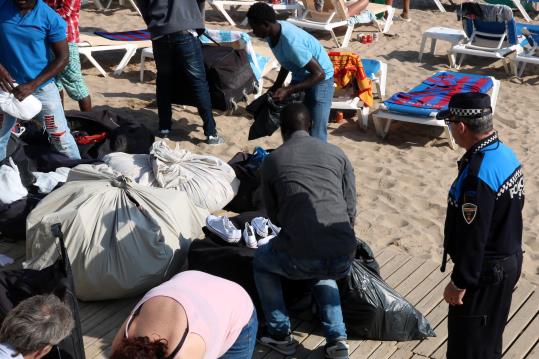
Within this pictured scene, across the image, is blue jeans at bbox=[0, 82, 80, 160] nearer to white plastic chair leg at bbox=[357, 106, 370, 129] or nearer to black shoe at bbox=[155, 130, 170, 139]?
black shoe at bbox=[155, 130, 170, 139]

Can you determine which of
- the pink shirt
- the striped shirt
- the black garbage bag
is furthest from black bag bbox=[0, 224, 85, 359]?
the striped shirt

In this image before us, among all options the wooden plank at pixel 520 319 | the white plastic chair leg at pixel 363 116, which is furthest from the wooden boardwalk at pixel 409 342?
the white plastic chair leg at pixel 363 116

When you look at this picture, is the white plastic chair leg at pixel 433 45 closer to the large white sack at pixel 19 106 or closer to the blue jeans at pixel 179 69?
the blue jeans at pixel 179 69

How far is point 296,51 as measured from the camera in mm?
5594

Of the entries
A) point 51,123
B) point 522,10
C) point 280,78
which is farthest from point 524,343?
point 522,10

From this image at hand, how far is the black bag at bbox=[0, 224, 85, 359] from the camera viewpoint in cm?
351

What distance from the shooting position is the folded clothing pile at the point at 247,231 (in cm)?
453

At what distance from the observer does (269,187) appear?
3.96 metres

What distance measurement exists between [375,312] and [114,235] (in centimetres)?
155

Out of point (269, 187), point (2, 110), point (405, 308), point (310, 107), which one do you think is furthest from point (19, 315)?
point (310, 107)

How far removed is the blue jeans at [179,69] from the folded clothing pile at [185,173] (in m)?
1.36

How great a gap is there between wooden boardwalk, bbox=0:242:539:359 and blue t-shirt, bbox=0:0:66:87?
57.6 inches

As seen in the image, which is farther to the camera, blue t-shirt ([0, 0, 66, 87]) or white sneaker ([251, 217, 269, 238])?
blue t-shirt ([0, 0, 66, 87])

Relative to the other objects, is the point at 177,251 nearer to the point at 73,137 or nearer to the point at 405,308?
the point at 405,308
